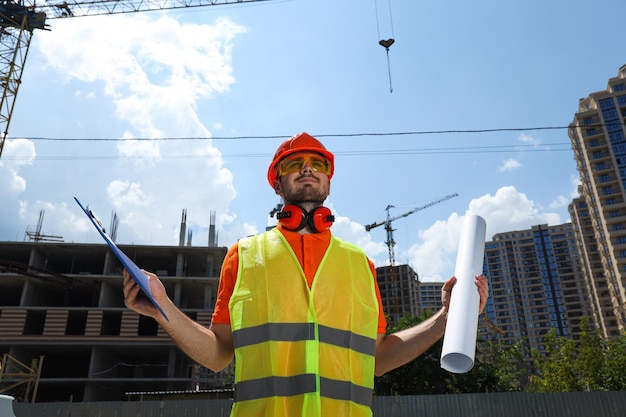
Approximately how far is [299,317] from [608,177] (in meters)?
92.5

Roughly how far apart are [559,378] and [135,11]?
49.7 meters

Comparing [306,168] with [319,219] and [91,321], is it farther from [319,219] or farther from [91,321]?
[91,321]

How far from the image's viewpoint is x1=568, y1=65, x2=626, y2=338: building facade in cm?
7769

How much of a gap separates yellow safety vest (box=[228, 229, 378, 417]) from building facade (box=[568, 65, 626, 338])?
283 feet

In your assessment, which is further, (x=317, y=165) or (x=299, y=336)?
(x=317, y=165)

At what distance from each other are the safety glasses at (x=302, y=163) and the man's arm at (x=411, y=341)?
2.86 feet

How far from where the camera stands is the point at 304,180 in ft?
8.44

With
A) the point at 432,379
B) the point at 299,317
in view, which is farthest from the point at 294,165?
the point at 432,379

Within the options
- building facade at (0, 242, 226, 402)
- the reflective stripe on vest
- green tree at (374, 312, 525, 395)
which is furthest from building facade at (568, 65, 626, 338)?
the reflective stripe on vest

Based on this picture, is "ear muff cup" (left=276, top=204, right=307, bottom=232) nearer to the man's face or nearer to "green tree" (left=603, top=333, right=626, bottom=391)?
the man's face

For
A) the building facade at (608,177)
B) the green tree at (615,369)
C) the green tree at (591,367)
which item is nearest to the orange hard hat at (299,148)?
the green tree at (591,367)

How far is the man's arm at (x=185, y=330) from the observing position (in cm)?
187

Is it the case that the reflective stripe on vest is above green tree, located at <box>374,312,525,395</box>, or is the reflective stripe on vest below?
below

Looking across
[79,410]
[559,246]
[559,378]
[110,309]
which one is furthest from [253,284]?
[559,246]
